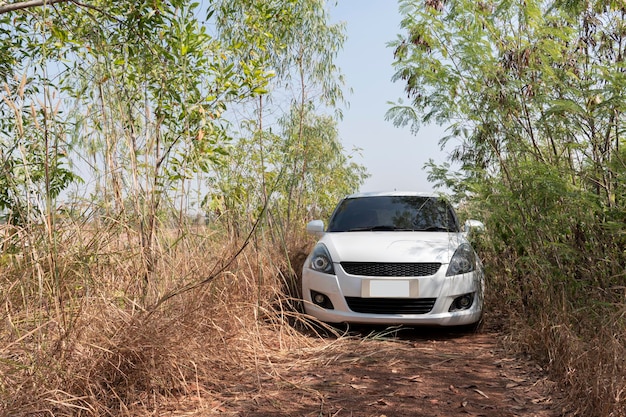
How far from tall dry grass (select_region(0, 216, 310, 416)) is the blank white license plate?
1.49 meters

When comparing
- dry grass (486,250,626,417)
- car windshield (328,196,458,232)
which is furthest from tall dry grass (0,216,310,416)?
car windshield (328,196,458,232)

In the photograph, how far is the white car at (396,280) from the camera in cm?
534

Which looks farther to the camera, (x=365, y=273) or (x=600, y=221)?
(x=365, y=273)

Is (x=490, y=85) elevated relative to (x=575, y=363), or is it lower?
elevated

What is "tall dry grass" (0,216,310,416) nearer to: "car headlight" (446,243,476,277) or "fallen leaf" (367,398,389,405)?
"fallen leaf" (367,398,389,405)

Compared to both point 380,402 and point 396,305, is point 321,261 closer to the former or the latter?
point 396,305

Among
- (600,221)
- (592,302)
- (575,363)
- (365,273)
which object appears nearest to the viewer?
(575,363)

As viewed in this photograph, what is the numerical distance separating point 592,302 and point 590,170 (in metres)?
1.14

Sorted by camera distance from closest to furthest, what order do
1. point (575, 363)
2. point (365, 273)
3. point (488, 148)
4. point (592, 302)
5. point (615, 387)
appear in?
point (615, 387) < point (575, 363) < point (592, 302) < point (365, 273) < point (488, 148)

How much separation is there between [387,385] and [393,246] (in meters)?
1.77

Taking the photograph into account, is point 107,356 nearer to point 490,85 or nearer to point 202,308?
point 202,308

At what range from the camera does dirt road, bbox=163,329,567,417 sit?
3.59 m

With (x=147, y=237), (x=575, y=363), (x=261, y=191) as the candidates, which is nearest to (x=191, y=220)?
(x=147, y=237)

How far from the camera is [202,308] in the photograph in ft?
12.9
